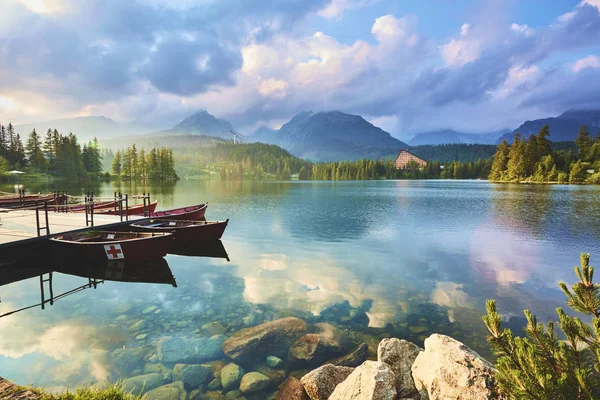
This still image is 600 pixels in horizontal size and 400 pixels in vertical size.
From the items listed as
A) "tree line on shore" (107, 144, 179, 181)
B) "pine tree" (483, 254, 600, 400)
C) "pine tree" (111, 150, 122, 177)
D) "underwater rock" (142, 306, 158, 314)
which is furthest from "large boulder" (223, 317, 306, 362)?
"pine tree" (111, 150, 122, 177)

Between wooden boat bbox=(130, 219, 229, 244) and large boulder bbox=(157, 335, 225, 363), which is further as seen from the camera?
wooden boat bbox=(130, 219, 229, 244)

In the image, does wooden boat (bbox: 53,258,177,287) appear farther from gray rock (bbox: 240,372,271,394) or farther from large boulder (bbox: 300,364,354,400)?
large boulder (bbox: 300,364,354,400)

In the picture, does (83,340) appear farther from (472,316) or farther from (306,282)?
(472,316)

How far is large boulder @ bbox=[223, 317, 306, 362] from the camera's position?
9523 millimetres

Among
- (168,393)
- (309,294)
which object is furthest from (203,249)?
(168,393)

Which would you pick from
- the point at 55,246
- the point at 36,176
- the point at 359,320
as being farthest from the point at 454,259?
the point at 36,176

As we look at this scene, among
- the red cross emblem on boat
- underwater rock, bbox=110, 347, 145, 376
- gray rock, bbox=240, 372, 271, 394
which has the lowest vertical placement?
underwater rock, bbox=110, 347, 145, 376

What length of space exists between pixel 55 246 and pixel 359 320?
60.5 ft

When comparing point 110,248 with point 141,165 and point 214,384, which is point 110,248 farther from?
point 141,165

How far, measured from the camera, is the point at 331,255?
22672 millimetres

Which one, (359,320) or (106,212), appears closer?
(359,320)

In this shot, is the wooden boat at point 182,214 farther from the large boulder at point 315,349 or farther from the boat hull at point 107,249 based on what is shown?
the large boulder at point 315,349

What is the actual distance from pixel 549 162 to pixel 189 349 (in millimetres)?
147618

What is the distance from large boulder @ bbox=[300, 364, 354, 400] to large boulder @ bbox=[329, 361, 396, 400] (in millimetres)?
603
